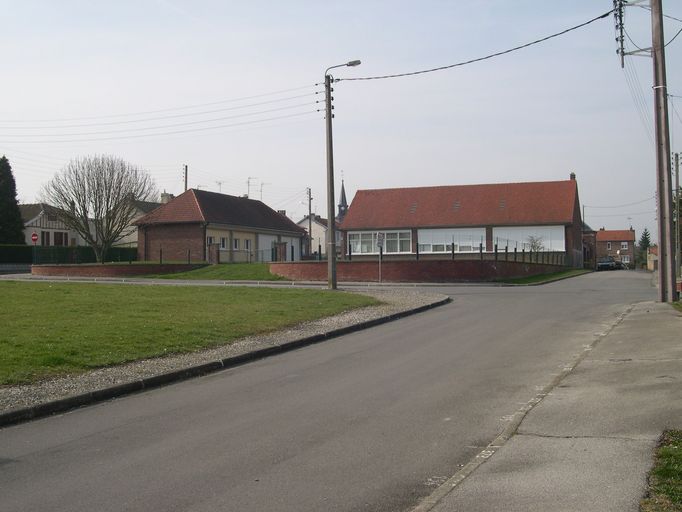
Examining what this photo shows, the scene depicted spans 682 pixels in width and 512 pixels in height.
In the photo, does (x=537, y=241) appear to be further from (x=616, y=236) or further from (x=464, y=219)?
(x=616, y=236)

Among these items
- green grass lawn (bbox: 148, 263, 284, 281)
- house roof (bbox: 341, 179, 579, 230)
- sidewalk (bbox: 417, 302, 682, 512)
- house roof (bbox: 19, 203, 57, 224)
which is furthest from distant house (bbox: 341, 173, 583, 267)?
sidewalk (bbox: 417, 302, 682, 512)

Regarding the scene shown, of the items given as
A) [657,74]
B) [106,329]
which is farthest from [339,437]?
[657,74]

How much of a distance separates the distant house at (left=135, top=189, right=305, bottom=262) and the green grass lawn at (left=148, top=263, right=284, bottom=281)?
7.04 metres

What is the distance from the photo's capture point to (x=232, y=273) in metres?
42.3

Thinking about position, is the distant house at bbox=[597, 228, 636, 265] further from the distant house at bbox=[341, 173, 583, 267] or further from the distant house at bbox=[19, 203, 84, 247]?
the distant house at bbox=[19, 203, 84, 247]

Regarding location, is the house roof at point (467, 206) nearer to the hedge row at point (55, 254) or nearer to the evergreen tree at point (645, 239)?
the hedge row at point (55, 254)

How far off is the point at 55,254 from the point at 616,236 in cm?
13320

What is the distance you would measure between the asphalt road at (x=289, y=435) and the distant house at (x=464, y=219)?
50331 millimetres

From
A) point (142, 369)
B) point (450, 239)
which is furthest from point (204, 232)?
point (142, 369)

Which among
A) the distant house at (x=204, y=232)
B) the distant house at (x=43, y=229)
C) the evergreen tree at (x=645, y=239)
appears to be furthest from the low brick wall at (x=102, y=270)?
the evergreen tree at (x=645, y=239)

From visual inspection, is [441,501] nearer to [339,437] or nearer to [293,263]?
[339,437]

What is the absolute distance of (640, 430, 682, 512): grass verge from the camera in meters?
→ 4.77

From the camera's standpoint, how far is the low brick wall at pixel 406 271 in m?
38.3

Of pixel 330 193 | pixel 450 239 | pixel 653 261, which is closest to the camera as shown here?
pixel 330 193
